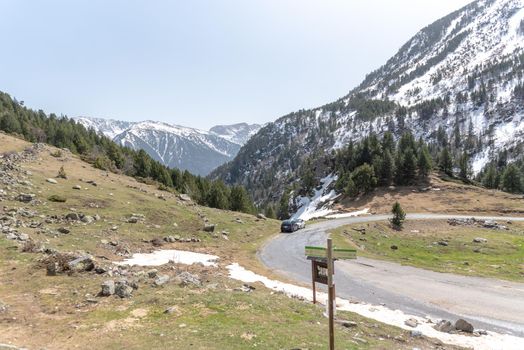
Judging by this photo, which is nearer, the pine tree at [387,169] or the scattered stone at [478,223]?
the scattered stone at [478,223]

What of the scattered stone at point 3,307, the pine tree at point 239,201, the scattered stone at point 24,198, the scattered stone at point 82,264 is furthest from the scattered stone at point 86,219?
the pine tree at point 239,201

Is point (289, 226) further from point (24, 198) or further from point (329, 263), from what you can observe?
point (329, 263)

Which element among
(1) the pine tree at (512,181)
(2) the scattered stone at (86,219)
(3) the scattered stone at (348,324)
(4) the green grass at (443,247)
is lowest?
(4) the green grass at (443,247)

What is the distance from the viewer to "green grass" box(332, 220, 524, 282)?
40125mm

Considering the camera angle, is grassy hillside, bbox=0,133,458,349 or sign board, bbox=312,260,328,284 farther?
grassy hillside, bbox=0,133,458,349

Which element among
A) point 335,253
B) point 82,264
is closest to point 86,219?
point 82,264

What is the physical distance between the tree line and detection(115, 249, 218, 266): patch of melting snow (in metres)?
49.0

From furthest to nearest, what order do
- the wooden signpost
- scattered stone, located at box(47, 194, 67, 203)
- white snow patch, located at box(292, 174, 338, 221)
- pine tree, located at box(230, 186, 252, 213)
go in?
white snow patch, located at box(292, 174, 338, 221) < pine tree, located at box(230, 186, 252, 213) < scattered stone, located at box(47, 194, 67, 203) < the wooden signpost

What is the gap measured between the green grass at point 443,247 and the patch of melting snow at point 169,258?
1902 cm

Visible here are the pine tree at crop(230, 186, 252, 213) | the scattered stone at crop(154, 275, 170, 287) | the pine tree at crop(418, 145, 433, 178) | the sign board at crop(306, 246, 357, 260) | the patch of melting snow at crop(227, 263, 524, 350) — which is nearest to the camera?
the sign board at crop(306, 246, 357, 260)

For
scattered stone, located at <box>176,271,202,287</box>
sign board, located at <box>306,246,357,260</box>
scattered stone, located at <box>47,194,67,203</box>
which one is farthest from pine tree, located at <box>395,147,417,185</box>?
sign board, located at <box>306,246,357,260</box>

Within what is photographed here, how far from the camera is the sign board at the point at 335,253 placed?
11.4 meters

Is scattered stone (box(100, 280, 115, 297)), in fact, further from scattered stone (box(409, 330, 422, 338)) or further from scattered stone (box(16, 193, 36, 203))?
scattered stone (box(16, 193, 36, 203))

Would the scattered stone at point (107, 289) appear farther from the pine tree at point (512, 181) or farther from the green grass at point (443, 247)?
the pine tree at point (512, 181)
